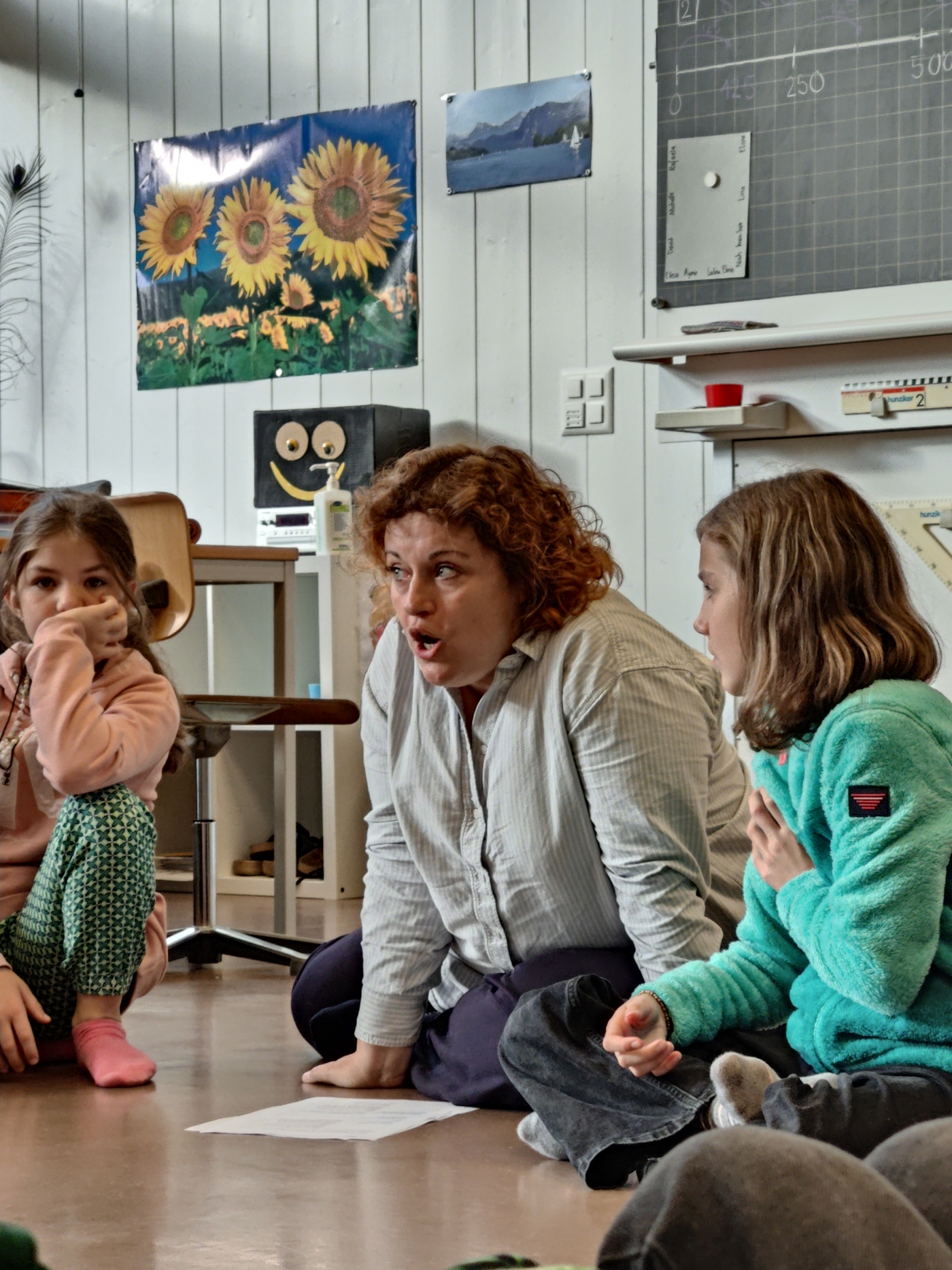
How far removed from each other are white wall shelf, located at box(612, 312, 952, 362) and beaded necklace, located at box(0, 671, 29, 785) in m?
1.67

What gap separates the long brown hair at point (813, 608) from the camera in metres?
1.45

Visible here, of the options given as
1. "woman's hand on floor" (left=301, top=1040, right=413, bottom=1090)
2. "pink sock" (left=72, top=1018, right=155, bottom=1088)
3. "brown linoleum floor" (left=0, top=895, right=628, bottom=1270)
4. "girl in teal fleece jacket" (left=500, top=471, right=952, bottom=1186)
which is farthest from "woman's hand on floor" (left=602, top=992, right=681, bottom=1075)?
"pink sock" (left=72, top=1018, right=155, bottom=1088)

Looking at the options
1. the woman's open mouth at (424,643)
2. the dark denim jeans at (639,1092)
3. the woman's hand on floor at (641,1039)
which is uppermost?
the woman's open mouth at (424,643)

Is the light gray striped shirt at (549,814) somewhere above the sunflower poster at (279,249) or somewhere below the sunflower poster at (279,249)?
below

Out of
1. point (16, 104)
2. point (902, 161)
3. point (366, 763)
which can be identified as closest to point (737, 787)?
point (366, 763)

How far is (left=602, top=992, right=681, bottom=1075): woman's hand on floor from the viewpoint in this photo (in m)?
1.44

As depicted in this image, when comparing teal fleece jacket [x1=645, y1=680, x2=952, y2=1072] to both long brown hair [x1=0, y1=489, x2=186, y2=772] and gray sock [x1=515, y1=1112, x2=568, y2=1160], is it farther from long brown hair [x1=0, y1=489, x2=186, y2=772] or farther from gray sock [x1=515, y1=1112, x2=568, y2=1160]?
long brown hair [x1=0, y1=489, x2=186, y2=772]

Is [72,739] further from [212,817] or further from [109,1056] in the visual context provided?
[212,817]

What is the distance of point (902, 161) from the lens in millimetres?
3307

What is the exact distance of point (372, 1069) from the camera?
196 centimetres

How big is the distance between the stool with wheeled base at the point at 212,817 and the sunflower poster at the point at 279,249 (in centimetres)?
144

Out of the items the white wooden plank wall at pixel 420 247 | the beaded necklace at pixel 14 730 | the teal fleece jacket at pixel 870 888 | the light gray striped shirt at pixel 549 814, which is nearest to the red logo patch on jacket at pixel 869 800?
the teal fleece jacket at pixel 870 888

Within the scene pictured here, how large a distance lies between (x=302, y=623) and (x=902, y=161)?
1937mm

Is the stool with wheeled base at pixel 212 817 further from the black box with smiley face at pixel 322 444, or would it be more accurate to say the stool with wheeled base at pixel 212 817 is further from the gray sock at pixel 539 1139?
the gray sock at pixel 539 1139
